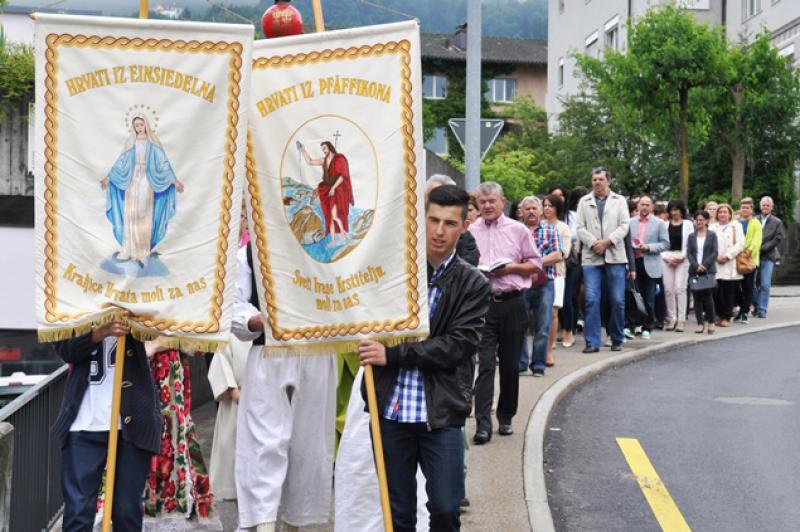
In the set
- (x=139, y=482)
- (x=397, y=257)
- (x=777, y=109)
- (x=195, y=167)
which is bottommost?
(x=139, y=482)

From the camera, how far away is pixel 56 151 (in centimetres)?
466

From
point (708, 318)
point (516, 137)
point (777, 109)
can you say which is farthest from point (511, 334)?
point (516, 137)

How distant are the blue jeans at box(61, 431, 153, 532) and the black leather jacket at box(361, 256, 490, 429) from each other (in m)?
1.07

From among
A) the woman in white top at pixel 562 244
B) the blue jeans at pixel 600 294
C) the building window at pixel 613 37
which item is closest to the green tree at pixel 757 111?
the building window at pixel 613 37

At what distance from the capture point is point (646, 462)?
8.73 meters

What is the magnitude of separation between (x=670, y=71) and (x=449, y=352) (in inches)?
1127

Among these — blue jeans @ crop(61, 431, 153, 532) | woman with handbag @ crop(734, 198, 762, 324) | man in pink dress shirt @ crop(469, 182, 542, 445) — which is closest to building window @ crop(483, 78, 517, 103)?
woman with handbag @ crop(734, 198, 762, 324)

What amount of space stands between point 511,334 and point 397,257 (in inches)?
156

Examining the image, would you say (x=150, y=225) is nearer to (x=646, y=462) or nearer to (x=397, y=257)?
(x=397, y=257)

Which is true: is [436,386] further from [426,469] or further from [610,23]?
[610,23]

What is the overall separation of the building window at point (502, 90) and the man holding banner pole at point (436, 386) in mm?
68573

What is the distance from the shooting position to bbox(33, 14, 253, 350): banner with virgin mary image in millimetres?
4629

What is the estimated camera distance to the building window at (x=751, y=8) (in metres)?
41.2

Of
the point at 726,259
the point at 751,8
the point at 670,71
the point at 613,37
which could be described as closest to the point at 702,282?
the point at 726,259
